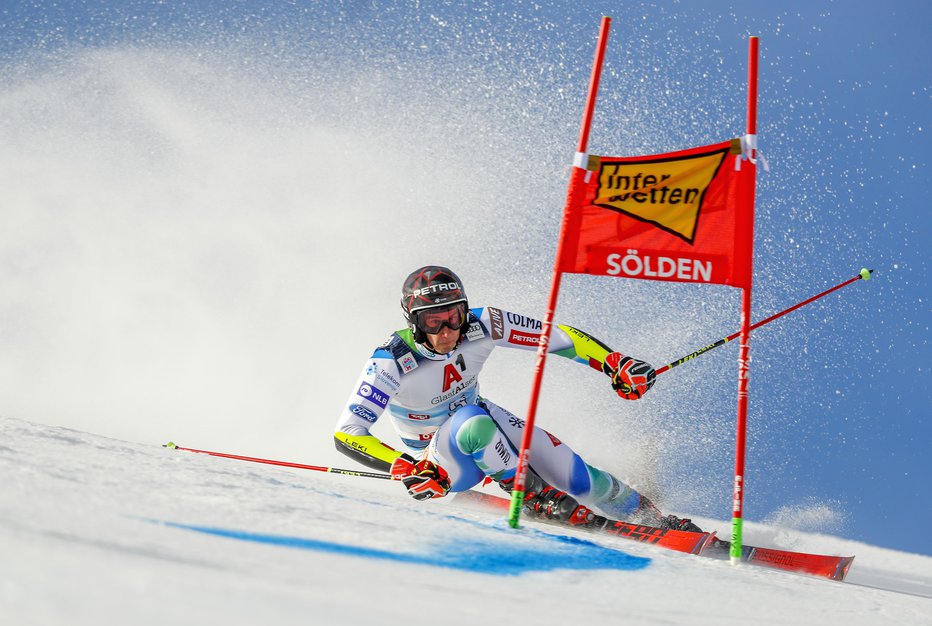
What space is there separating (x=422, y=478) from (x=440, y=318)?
3.60 ft

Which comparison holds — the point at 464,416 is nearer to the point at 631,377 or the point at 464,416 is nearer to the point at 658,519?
Result: the point at 631,377

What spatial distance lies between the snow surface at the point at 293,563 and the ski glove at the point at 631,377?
5.18 feet

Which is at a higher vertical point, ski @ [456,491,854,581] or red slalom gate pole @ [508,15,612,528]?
red slalom gate pole @ [508,15,612,528]

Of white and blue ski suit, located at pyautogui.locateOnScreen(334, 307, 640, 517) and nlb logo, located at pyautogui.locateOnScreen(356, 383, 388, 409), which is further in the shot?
nlb logo, located at pyautogui.locateOnScreen(356, 383, 388, 409)

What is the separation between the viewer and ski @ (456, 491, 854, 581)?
14.3 ft

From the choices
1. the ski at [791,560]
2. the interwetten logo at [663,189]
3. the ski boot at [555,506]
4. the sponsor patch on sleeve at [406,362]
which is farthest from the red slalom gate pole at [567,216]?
the sponsor patch on sleeve at [406,362]

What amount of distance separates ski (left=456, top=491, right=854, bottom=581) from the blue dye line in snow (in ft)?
3.44

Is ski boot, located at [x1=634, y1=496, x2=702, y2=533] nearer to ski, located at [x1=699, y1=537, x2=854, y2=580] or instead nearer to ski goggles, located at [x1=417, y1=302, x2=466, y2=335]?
ski, located at [x1=699, y1=537, x2=854, y2=580]

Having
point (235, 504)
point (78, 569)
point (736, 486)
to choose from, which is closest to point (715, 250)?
point (736, 486)

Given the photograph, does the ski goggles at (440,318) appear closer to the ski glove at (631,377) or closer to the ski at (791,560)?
the ski glove at (631,377)

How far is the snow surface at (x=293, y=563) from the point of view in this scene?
1.70m

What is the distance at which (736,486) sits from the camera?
383 centimetres

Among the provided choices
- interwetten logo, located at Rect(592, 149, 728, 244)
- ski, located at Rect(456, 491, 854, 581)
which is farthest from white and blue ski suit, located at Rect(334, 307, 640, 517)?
interwetten logo, located at Rect(592, 149, 728, 244)

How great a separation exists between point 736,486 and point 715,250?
3.56 feet
